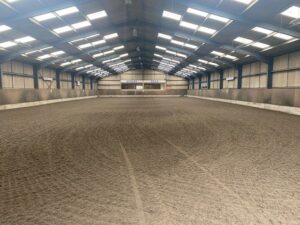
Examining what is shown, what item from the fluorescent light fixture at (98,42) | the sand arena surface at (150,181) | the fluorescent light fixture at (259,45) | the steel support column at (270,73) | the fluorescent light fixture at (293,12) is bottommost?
the sand arena surface at (150,181)

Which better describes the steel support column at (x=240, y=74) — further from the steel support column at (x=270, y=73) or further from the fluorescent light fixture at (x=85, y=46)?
the fluorescent light fixture at (x=85, y=46)

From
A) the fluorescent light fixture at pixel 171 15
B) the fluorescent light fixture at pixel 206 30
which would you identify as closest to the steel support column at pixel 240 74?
the fluorescent light fixture at pixel 206 30

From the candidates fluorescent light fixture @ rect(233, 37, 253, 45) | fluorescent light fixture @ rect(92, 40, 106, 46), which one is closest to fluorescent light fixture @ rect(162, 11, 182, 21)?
fluorescent light fixture @ rect(233, 37, 253, 45)

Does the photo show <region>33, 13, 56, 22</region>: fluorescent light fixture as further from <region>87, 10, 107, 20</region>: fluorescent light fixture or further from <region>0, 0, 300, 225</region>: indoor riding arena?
<region>87, 10, 107, 20</region>: fluorescent light fixture

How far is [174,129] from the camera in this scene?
27.9 feet

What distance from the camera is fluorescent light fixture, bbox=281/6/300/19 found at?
1139cm

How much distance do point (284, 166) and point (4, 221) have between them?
4.85m

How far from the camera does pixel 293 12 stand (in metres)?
11.7

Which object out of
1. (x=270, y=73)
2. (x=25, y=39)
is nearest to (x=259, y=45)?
(x=270, y=73)

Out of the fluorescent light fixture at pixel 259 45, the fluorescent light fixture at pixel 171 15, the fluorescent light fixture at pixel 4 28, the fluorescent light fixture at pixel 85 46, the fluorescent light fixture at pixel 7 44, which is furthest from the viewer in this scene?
the fluorescent light fixture at pixel 85 46

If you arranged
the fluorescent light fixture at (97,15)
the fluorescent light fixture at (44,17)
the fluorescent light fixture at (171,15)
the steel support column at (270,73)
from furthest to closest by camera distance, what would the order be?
the steel support column at (270,73), the fluorescent light fixture at (171,15), the fluorescent light fixture at (97,15), the fluorescent light fixture at (44,17)

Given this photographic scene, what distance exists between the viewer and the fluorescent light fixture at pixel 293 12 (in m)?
11.4

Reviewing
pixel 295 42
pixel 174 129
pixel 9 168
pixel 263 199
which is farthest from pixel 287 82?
pixel 9 168

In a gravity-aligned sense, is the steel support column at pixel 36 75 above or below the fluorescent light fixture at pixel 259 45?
below
